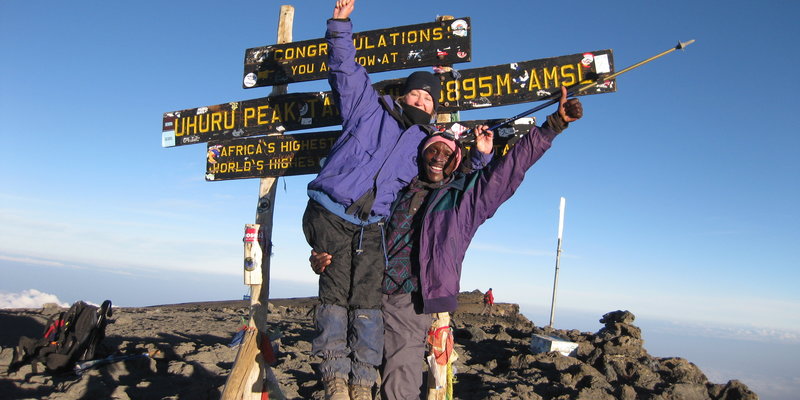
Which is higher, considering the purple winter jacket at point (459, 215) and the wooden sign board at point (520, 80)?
the wooden sign board at point (520, 80)

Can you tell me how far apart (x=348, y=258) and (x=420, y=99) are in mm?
1464

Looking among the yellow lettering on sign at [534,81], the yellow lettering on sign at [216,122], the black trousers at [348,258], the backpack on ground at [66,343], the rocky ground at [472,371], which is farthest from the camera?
the backpack on ground at [66,343]

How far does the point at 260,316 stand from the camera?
15.7ft

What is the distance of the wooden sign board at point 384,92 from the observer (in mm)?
4586

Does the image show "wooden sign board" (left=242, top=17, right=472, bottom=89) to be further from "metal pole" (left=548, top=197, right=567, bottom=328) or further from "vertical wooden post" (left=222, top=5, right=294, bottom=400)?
"metal pole" (left=548, top=197, right=567, bottom=328)

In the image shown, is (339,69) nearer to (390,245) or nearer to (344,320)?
(390,245)

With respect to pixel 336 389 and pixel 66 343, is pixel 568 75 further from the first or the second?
pixel 66 343

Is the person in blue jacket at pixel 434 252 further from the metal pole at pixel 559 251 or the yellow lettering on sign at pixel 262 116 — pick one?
the metal pole at pixel 559 251

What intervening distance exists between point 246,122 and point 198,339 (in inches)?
183

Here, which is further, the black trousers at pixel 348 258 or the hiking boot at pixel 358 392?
the black trousers at pixel 348 258

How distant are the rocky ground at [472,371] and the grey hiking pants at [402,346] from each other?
210cm

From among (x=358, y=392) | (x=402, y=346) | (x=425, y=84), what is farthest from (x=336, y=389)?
(x=425, y=84)

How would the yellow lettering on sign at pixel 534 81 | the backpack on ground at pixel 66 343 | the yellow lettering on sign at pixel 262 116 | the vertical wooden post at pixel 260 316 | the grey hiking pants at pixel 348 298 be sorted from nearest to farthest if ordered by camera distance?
the grey hiking pants at pixel 348 298
the vertical wooden post at pixel 260 316
the yellow lettering on sign at pixel 534 81
the yellow lettering on sign at pixel 262 116
the backpack on ground at pixel 66 343

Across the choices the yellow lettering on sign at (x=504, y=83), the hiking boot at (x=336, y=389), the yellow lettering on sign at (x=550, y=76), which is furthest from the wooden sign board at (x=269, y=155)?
the hiking boot at (x=336, y=389)
